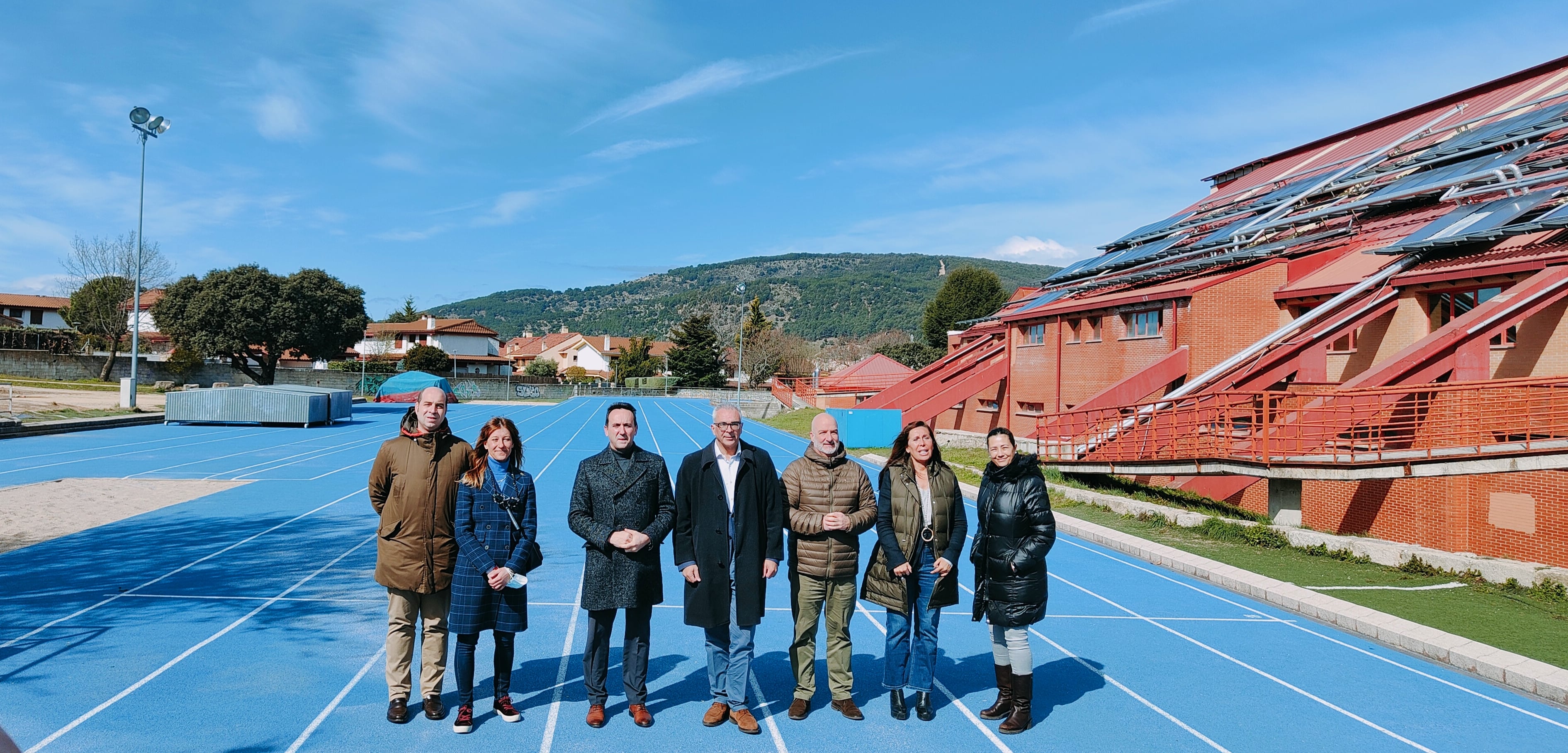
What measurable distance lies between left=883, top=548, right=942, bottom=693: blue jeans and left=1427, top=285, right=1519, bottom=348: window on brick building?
1331cm

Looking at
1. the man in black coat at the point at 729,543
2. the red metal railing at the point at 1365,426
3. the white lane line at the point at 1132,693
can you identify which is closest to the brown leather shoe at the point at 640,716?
the man in black coat at the point at 729,543

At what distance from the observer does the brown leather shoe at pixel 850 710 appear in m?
5.32

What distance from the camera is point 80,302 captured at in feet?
174

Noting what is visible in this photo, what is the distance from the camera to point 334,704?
17.5 ft

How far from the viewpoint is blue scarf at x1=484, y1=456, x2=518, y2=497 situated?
16.6 feet

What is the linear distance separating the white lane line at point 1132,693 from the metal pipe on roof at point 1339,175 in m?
18.1

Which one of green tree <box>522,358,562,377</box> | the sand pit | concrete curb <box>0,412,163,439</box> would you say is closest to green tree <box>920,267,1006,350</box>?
green tree <box>522,358,562,377</box>

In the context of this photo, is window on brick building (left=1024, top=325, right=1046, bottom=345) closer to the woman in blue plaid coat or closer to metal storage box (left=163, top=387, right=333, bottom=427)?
the woman in blue plaid coat

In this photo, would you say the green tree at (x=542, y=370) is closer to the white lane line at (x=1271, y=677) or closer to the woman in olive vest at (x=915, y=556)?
the white lane line at (x=1271, y=677)

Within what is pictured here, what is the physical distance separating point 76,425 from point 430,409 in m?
29.3

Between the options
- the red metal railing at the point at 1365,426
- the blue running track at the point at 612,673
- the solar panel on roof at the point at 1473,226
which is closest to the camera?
the blue running track at the point at 612,673

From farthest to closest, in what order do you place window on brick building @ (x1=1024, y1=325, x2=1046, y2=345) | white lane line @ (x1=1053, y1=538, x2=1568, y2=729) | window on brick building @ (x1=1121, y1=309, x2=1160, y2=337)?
window on brick building @ (x1=1024, y1=325, x2=1046, y2=345) < window on brick building @ (x1=1121, y1=309, x2=1160, y2=337) < white lane line @ (x1=1053, y1=538, x2=1568, y2=729)

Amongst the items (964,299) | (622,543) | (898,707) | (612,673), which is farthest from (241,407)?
(964,299)

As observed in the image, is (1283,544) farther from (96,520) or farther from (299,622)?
(96,520)
